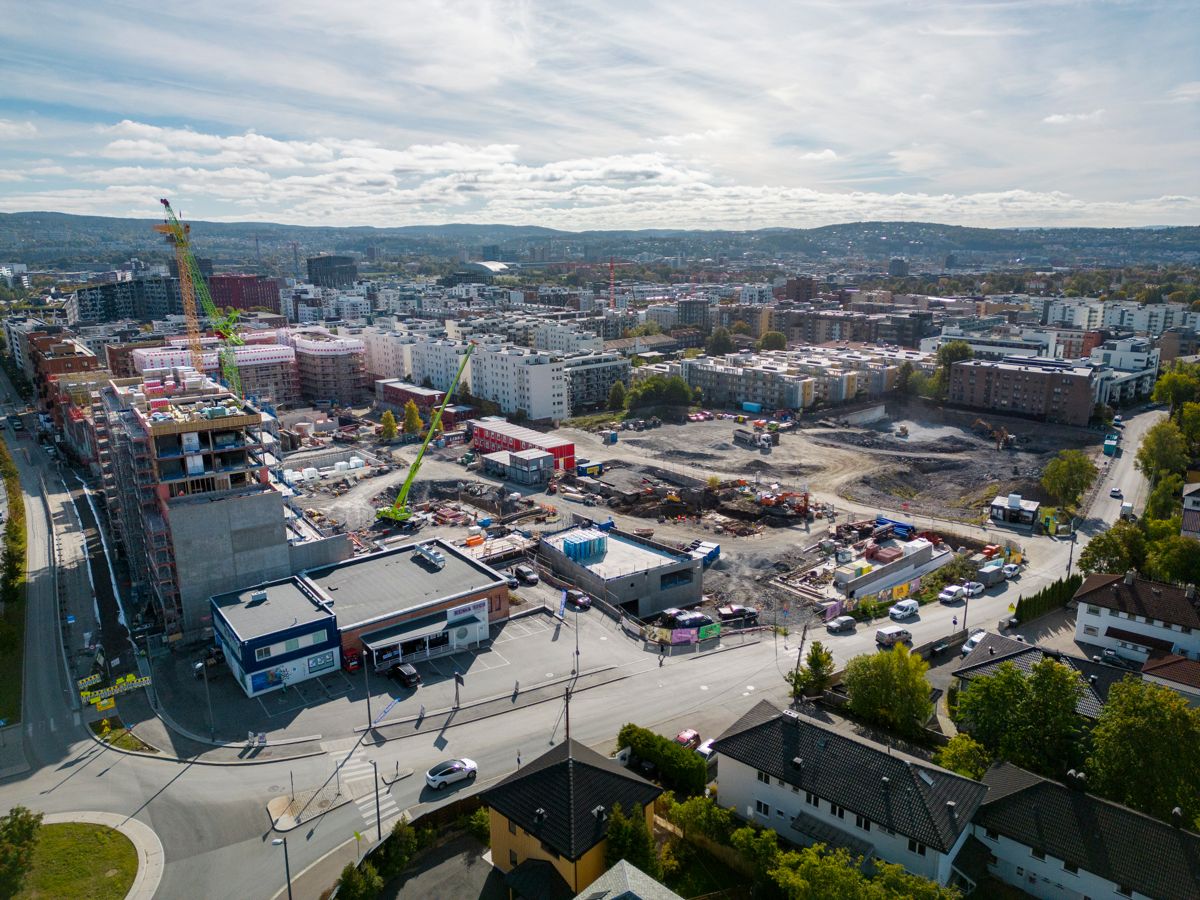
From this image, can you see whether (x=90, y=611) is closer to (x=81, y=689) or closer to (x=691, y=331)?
(x=81, y=689)

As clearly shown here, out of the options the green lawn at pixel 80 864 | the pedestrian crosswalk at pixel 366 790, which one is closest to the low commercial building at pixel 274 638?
the pedestrian crosswalk at pixel 366 790

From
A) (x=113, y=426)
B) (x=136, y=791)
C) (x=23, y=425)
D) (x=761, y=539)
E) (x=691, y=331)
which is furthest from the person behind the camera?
(x=691, y=331)

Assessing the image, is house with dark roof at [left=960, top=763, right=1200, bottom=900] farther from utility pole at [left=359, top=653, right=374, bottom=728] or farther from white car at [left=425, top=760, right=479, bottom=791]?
utility pole at [left=359, top=653, right=374, bottom=728]

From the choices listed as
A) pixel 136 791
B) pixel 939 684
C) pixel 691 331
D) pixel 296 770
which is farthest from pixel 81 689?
A: pixel 691 331

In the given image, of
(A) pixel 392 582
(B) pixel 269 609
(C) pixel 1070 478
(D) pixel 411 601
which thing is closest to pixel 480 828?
(D) pixel 411 601

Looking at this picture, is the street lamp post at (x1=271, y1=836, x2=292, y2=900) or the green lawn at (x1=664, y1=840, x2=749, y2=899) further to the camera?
the green lawn at (x1=664, y1=840, x2=749, y2=899)

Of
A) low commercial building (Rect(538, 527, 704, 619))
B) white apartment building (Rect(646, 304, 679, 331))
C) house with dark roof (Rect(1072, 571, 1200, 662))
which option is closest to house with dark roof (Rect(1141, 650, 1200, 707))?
house with dark roof (Rect(1072, 571, 1200, 662))
